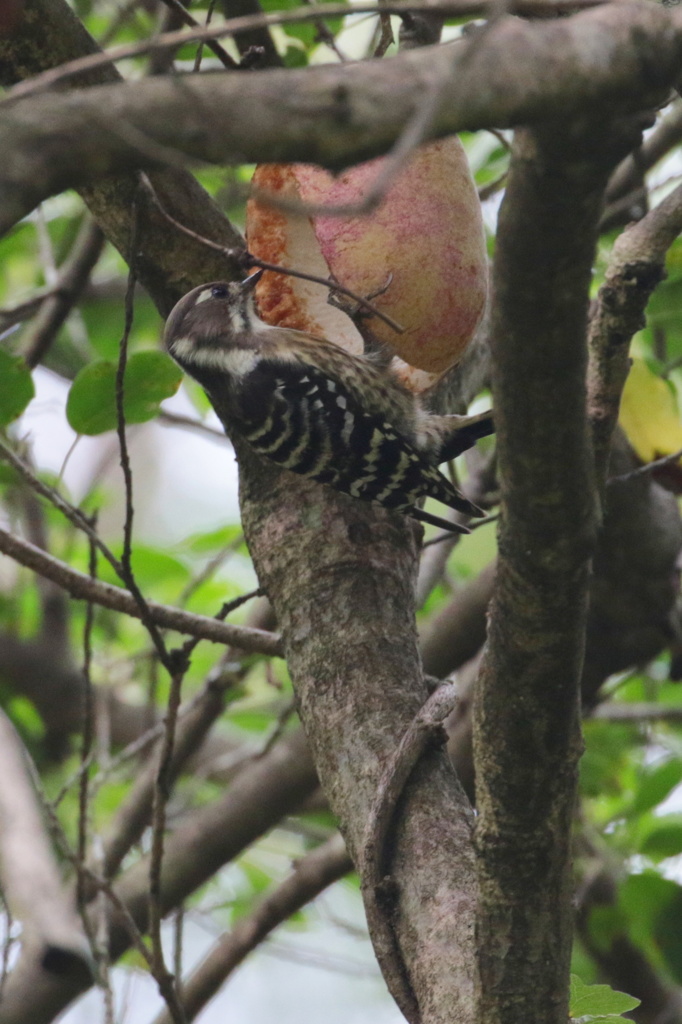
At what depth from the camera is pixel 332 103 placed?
92cm

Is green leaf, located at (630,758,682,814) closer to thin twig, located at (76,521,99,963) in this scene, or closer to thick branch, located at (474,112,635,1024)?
thin twig, located at (76,521,99,963)

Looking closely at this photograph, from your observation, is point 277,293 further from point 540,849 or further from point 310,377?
point 540,849

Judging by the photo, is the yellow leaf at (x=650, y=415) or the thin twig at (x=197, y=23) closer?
the thin twig at (x=197, y=23)

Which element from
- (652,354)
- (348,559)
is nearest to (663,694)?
(652,354)

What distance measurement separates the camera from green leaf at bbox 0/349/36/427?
7.84 feet

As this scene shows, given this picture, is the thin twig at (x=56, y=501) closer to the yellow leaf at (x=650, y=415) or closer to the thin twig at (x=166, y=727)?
the thin twig at (x=166, y=727)

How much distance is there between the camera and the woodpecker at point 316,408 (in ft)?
8.17

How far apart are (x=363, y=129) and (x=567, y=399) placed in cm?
39

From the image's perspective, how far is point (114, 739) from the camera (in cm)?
439

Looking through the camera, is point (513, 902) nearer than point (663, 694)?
Yes

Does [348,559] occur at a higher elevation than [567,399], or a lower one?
higher

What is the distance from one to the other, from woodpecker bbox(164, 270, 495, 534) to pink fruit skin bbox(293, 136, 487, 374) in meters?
0.31

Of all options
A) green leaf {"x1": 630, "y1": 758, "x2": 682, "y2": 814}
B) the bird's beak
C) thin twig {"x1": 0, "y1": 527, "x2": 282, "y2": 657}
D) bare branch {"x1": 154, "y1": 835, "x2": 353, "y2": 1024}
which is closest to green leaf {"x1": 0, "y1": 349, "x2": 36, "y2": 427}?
thin twig {"x1": 0, "y1": 527, "x2": 282, "y2": 657}

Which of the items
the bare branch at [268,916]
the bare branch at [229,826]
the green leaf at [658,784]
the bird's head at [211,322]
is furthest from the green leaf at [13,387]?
the green leaf at [658,784]
